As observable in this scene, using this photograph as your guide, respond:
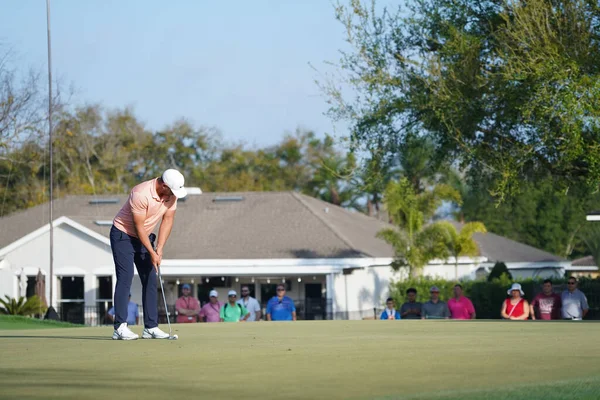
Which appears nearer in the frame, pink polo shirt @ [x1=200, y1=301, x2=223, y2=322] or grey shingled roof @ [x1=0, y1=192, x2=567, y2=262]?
pink polo shirt @ [x1=200, y1=301, x2=223, y2=322]

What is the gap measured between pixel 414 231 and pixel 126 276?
30.4m

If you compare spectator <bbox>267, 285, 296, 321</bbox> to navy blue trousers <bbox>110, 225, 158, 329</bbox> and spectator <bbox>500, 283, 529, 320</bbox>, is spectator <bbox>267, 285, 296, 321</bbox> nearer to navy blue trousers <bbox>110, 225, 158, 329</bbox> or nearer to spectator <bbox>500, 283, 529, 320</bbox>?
spectator <bbox>500, 283, 529, 320</bbox>

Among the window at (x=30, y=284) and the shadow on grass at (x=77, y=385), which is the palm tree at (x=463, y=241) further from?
the shadow on grass at (x=77, y=385)

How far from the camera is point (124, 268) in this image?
30.8 feet

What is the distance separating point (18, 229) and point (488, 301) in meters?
23.3

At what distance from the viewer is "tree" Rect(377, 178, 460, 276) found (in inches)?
1521

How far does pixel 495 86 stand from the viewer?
20.4m

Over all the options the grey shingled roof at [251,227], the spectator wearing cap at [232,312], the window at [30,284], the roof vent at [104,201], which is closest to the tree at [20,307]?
the spectator wearing cap at [232,312]

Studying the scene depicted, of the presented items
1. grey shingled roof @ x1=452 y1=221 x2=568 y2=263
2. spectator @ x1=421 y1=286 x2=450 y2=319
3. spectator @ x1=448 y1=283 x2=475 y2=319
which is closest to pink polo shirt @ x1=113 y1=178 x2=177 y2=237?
spectator @ x1=448 y1=283 x2=475 y2=319

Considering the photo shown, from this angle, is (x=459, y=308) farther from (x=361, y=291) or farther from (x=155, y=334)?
(x=361, y=291)

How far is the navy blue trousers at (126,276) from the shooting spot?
9.39 metres

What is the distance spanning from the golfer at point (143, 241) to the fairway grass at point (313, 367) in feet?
1.23

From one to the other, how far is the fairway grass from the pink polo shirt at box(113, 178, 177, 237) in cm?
113

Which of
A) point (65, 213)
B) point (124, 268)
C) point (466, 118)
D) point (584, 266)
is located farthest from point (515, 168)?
point (584, 266)
